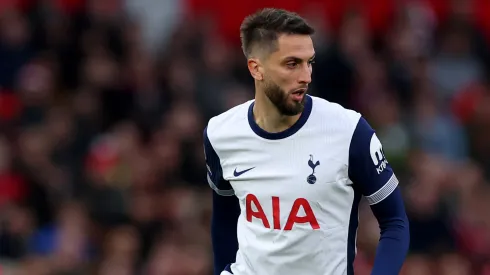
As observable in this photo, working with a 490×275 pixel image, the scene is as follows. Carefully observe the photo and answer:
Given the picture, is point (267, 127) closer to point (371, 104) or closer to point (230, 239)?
point (230, 239)

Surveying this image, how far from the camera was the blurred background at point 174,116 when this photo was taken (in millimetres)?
10398

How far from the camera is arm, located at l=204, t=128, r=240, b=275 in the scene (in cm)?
566

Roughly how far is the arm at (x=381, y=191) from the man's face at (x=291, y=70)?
29 centimetres

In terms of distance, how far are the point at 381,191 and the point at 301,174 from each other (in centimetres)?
35

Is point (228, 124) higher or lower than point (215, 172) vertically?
higher

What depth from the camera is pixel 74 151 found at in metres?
11.4

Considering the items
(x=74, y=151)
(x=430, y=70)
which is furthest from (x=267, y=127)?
(x=430, y=70)

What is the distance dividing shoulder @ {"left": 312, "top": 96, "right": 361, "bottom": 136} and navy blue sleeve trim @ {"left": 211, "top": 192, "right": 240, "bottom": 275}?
671mm

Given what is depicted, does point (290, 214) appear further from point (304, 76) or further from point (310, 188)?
point (304, 76)

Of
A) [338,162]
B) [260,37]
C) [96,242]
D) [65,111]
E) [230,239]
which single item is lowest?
[96,242]

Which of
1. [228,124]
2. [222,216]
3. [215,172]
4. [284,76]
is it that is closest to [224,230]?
[222,216]

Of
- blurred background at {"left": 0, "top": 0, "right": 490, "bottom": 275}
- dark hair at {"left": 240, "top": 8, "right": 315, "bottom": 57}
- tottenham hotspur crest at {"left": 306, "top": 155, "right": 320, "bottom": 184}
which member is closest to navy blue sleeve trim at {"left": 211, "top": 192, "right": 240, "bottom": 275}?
tottenham hotspur crest at {"left": 306, "top": 155, "right": 320, "bottom": 184}

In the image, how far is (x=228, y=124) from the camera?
18.2ft

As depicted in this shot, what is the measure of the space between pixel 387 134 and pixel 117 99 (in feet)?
8.67
